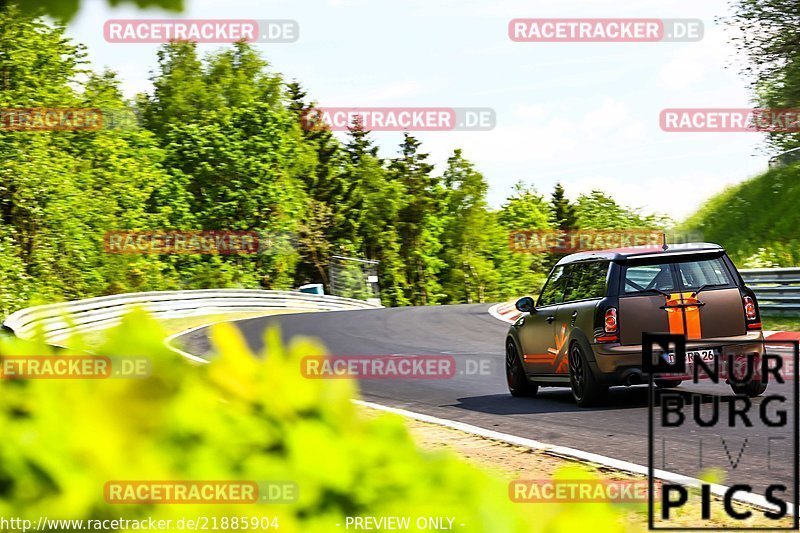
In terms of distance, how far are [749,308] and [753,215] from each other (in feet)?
90.9

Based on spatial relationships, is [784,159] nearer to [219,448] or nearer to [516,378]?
[516,378]

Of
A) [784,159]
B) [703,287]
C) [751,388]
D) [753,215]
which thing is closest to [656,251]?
[703,287]

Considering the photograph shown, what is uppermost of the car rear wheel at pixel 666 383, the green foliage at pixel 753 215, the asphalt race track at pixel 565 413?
the green foliage at pixel 753 215

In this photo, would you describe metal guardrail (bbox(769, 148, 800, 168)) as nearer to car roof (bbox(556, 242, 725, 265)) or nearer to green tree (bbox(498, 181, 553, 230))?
car roof (bbox(556, 242, 725, 265))

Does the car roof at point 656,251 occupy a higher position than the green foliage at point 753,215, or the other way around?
the green foliage at point 753,215

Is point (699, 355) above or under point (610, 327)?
under

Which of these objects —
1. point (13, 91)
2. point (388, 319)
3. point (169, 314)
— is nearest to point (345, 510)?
point (388, 319)

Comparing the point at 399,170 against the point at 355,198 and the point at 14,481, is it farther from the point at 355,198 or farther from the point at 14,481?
the point at 14,481

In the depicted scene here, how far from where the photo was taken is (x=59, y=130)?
1950 inches

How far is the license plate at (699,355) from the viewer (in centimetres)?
1080

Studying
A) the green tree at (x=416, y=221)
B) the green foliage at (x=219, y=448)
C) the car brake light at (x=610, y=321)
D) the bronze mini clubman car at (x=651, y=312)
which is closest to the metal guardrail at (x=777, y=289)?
the bronze mini clubman car at (x=651, y=312)

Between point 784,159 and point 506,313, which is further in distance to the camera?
point 784,159

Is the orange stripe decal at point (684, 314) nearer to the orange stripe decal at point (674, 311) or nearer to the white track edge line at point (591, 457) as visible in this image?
the orange stripe decal at point (674, 311)

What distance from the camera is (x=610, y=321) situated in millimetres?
11102
